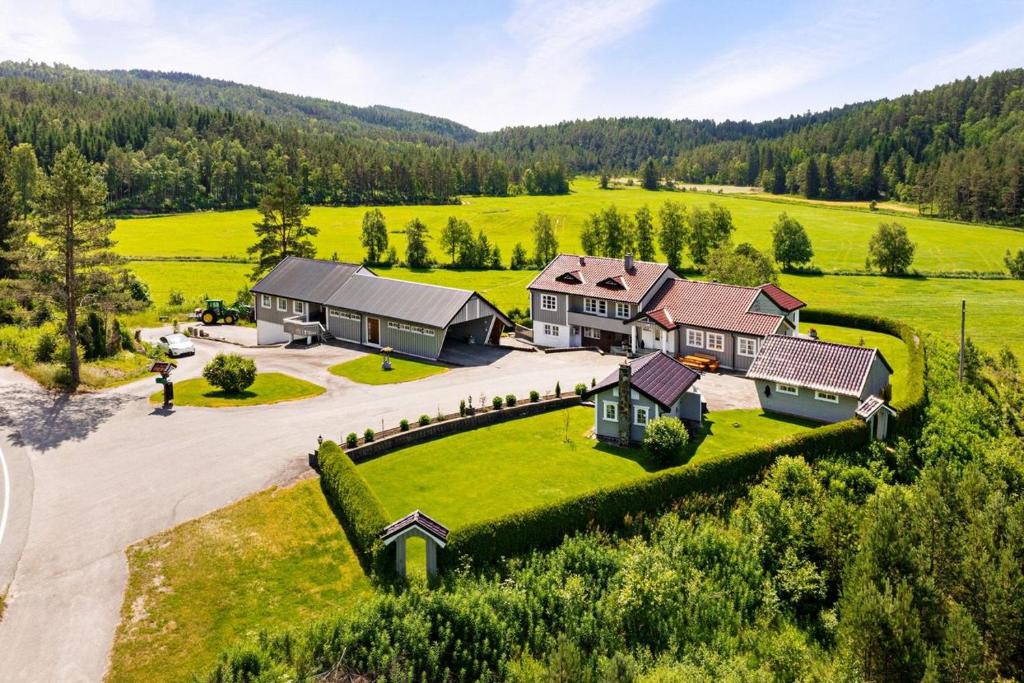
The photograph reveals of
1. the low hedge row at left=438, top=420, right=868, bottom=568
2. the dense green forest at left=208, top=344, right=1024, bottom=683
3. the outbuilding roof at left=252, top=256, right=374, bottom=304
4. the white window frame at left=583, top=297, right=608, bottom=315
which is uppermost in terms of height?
the outbuilding roof at left=252, top=256, right=374, bottom=304

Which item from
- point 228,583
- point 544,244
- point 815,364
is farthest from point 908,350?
point 544,244

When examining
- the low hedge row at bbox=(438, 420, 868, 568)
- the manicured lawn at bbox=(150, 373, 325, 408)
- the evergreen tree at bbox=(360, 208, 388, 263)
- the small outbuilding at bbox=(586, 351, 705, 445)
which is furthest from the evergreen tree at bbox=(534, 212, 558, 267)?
the low hedge row at bbox=(438, 420, 868, 568)

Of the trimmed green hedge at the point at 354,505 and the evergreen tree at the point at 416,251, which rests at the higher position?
the evergreen tree at the point at 416,251

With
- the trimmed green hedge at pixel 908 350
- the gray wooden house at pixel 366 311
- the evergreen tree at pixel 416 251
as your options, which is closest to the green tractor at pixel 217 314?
the gray wooden house at pixel 366 311

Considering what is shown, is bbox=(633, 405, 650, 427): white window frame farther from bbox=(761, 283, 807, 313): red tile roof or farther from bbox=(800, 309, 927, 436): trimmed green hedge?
bbox=(761, 283, 807, 313): red tile roof

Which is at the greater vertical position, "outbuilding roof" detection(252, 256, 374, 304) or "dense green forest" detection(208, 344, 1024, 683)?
"outbuilding roof" detection(252, 256, 374, 304)

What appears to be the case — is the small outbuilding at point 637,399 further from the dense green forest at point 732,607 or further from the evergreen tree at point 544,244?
the evergreen tree at point 544,244
